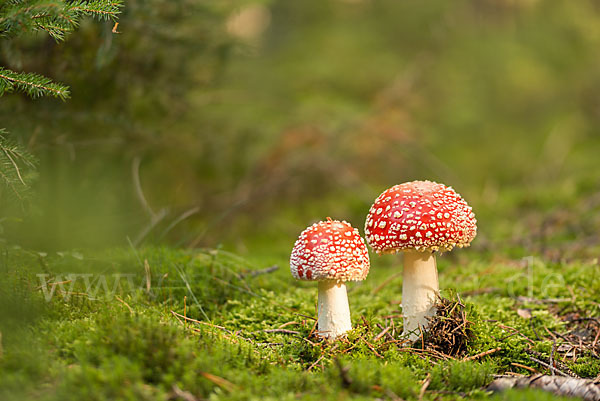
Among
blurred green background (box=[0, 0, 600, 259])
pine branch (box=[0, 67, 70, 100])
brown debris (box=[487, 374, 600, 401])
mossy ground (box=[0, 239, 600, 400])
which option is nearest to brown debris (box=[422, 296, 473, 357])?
mossy ground (box=[0, 239, 600, 400])

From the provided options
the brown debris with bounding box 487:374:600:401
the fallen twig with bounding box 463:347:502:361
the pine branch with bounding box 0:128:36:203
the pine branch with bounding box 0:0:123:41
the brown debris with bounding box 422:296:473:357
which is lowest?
the brown debris with bounding box 487:374:600:401

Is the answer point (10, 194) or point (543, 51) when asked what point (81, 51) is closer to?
point (10, 194)

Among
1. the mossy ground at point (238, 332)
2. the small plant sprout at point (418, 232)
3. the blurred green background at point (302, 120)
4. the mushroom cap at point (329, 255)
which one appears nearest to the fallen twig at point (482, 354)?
the mossy ground at point (238, 332)

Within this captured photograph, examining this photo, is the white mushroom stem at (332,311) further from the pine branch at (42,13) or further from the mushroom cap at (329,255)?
the pine branch at (42,13)

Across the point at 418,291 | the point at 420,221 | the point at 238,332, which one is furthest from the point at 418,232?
the point at 238,332

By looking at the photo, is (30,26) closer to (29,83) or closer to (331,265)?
(29,83)

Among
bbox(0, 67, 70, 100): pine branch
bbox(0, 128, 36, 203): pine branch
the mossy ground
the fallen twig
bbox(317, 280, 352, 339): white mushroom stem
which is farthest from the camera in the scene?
bbox(317, 280, 352, 339): white mushroom stem

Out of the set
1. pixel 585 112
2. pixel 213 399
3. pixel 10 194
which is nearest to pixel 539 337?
pixel 213 399

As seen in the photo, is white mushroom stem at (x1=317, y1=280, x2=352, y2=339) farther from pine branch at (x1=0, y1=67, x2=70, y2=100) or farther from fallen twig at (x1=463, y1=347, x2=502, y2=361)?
pine branch at (x1=0, y1=67, x2=70, y2=100)
